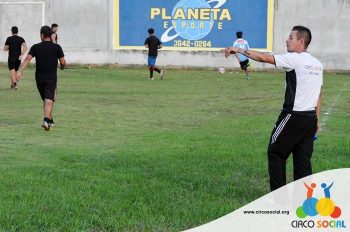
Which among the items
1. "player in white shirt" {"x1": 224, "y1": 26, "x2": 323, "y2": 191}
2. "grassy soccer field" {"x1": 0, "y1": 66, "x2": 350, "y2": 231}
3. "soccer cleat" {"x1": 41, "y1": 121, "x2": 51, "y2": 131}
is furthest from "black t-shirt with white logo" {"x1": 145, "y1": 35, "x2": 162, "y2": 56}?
"player in white shirt" {"x1": 224, "y1": 26, "x2": 323, "y2": 191}

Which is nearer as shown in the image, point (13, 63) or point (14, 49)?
point (13, 63)

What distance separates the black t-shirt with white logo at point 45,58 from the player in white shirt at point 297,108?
7.22 m

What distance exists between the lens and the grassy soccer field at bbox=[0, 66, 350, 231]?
6.64 metres

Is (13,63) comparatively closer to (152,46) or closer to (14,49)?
(14,49)

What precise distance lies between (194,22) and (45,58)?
65.9 feet

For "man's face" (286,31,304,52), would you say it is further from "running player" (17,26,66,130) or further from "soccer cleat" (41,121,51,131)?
"running player" (17,26,66,130)

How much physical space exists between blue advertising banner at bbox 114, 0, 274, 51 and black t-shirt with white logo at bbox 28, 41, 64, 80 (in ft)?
65.4

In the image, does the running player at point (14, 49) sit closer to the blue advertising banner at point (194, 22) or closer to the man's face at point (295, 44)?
the blue advertising banner at point (194, 22)

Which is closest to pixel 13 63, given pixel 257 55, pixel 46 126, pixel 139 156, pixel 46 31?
pixel 46 31

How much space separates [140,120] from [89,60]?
19713 millimetres

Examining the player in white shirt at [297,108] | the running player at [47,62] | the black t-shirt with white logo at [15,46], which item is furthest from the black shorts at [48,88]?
the black t-shirt with white logo at [15,46]

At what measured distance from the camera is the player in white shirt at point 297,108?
678 cm

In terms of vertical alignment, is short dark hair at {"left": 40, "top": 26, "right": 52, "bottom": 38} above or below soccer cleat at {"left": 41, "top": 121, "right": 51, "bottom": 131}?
above

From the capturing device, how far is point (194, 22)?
32.9m
